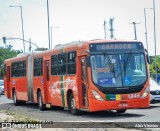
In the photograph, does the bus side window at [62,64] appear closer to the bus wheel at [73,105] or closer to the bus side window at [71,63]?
the bus side window at [71,63]

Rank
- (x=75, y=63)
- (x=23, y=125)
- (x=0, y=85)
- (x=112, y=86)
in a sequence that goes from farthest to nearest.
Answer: (x=0, y=85) → (x=75, y=63) → (x=112, y=86) → (x=23, y=125)

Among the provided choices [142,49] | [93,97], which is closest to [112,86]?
[93,97]

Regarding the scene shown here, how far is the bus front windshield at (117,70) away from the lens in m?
19.1

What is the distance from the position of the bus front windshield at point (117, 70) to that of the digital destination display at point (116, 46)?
11.7 inches

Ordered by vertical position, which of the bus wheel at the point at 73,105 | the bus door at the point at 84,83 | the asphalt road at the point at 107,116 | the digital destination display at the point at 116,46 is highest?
the digital destination display at the point at 116,46

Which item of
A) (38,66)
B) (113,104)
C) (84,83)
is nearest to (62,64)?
(84,83)

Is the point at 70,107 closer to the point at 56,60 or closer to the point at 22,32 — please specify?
the point at 56,60

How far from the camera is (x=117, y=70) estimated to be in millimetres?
19219

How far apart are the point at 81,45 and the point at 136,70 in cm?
237

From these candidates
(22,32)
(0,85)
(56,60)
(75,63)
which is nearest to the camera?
(75,63)

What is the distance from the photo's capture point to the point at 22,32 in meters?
69.4

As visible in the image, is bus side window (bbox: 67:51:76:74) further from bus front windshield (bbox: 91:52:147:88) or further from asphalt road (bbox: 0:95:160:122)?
asphalt road (bbox: 0:95:160:122)

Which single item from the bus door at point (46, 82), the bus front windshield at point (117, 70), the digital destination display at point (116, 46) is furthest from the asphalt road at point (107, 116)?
the digital destination display at point (116, 46)

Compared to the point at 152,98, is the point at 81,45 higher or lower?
higher
